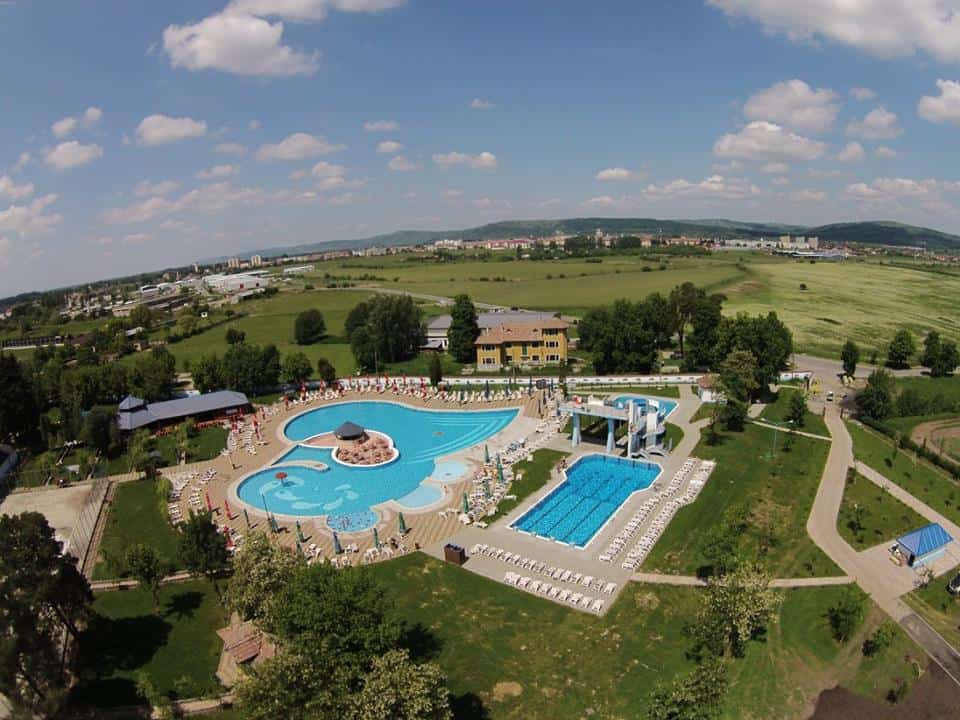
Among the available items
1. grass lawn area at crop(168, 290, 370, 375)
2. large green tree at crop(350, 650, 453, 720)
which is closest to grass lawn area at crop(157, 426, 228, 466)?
grass lawn area at crop(168, 290, 370, 375)

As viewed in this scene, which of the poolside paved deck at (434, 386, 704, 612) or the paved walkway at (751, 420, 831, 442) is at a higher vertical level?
the paved walkway at (751, 420, 831, 442)

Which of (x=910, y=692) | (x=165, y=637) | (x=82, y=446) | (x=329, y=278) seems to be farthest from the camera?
(x=329, y=278)

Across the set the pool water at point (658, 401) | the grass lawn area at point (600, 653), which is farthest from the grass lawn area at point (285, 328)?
the grass lawn area at point (600, 653)

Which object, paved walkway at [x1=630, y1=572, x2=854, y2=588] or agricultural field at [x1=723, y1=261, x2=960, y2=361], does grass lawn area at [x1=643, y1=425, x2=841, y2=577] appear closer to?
paved walkway at [x1=630, y1=572, x2=854, y2=588]

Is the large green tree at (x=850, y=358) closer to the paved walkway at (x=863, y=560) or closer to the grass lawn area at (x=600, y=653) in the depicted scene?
the paved walkway at (x=863, y=560)

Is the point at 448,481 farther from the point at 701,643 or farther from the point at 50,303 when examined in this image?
the point at 50,303

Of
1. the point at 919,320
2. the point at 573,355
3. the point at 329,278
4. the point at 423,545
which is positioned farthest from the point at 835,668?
the point at 329,278
